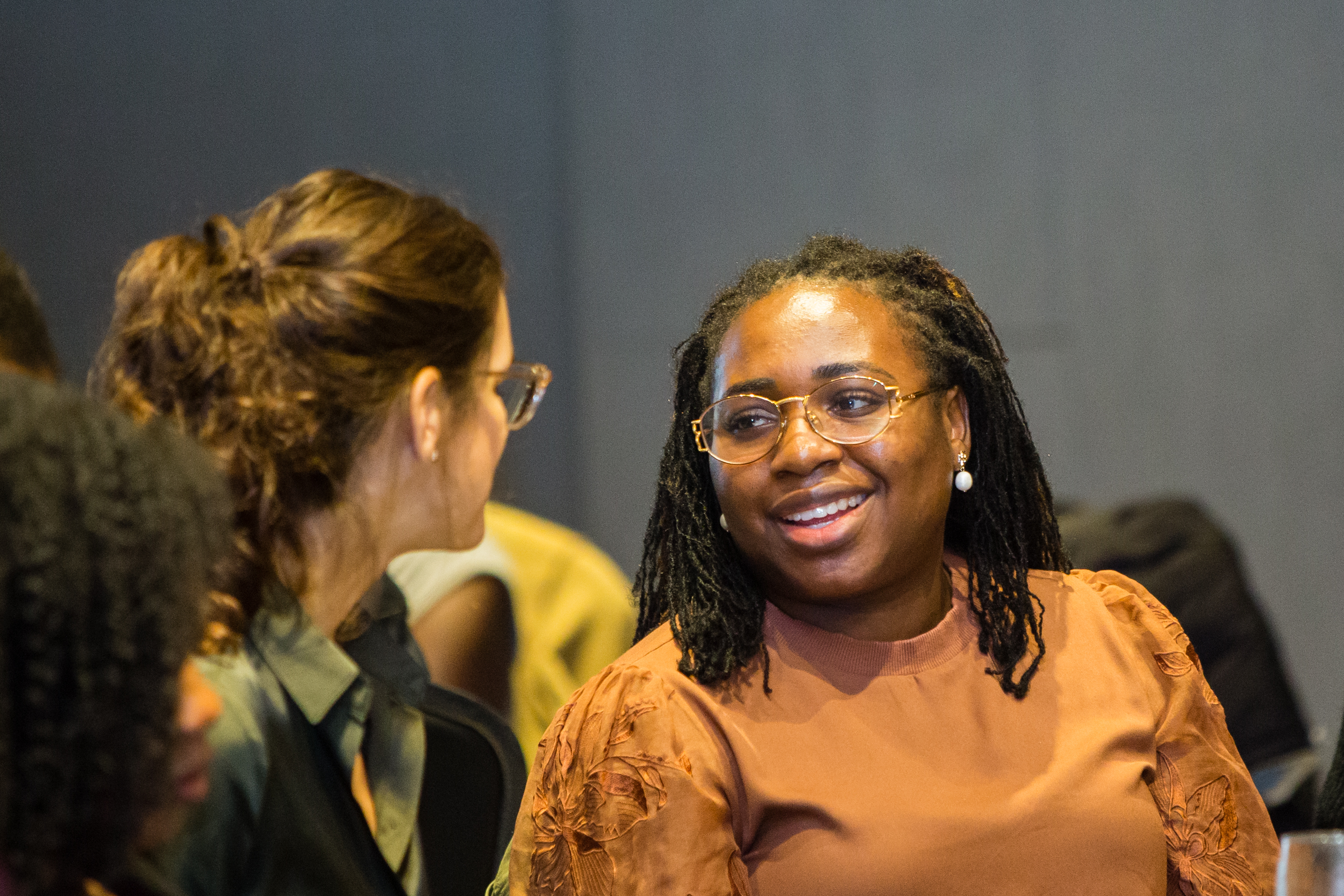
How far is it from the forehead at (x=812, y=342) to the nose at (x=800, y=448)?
3 centimetres

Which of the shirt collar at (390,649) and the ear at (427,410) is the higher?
the ear at (427,410)

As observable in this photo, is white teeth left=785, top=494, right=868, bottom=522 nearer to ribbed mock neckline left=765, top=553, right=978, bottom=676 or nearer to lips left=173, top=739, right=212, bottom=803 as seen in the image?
ribbed mock neckline left=765, top=553, right=978, bottom=676

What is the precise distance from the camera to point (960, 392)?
66.6 inches

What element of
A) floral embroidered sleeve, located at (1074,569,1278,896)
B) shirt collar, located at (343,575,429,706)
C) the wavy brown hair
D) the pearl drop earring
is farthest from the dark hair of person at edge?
floral embroidered sleeve, located at (1074,569,1278,896)

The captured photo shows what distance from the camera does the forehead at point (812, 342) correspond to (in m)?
1.54

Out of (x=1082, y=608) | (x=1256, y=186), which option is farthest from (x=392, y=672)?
(x=1256, y=186)

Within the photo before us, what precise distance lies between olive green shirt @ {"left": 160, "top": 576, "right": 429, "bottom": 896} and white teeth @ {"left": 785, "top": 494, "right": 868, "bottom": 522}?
22.5 inches

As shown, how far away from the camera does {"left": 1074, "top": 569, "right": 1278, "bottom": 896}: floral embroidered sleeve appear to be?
1523mm

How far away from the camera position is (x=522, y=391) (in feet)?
6.21

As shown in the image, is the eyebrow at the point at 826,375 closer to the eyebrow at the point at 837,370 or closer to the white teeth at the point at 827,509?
the eyebrow at the point at 837,370

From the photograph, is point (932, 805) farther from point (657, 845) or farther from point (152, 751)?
point (152, 751)

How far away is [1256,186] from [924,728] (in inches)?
98.2

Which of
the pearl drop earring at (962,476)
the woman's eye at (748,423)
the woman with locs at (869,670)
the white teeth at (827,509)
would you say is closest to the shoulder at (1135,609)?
the woman with locs at (869,670)

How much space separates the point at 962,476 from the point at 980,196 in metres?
2.13
